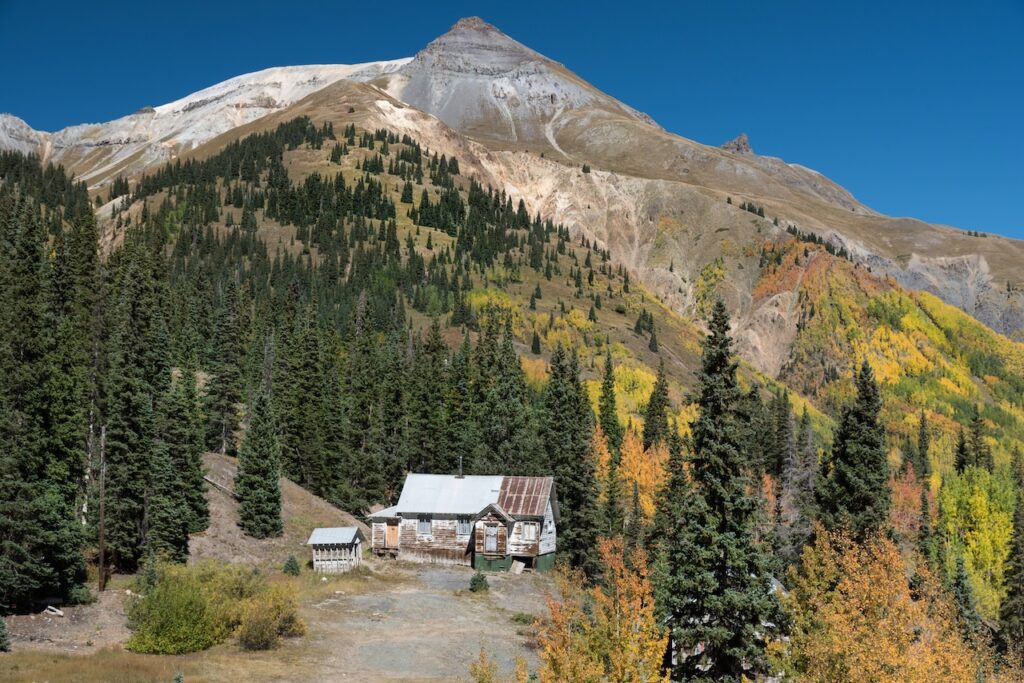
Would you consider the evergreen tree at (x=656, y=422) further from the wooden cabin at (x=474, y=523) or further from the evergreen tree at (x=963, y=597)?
the evergreen tree at (x=963, y=597)

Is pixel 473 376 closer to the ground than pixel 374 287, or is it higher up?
closer to the ground

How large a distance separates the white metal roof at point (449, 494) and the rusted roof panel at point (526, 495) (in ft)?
3.26

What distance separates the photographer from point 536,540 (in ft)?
232

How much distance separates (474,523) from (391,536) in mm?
8172

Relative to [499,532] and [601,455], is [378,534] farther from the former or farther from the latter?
[601,455]

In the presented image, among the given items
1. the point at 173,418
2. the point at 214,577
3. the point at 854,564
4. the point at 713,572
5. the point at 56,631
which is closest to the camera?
the point at 713,572

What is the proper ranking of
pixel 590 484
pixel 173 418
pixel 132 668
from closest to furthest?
1. pixel 132 668
2. pixel 173 418
3. pixel 590 484

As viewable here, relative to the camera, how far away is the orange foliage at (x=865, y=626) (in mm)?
26953

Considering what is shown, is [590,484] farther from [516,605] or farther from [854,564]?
[854,564]

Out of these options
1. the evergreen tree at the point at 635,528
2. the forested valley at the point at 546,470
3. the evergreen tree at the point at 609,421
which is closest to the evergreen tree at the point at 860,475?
the forested valley at the point at 546,470

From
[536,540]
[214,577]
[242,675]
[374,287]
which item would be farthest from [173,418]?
[374,287]

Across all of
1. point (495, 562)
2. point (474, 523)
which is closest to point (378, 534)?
point (474, 523)

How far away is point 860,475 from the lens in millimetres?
43406

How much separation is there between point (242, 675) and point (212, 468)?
41.7m
